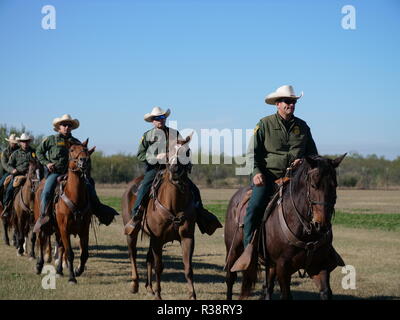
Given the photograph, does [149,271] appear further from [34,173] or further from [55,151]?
[34,173]

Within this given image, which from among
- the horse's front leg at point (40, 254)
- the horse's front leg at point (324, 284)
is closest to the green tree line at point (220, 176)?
the horse's front leg at point (40, 254)

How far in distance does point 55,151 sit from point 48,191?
0.89m

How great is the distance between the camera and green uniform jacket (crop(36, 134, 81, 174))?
12422 millimetres

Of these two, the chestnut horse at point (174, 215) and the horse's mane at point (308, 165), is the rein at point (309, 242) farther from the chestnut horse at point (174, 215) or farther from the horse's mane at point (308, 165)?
the chestnut horse at point (174, 215)

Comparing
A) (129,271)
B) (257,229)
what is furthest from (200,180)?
(257,229)

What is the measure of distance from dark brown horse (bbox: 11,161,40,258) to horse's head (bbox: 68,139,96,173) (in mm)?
4269

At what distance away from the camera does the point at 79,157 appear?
35.6 ft

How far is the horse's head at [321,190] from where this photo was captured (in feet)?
22.6

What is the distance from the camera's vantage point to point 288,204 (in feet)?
25.4

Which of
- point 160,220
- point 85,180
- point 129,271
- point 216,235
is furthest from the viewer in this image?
point 216,235

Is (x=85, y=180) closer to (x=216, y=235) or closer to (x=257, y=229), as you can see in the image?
(x=257, y=229)

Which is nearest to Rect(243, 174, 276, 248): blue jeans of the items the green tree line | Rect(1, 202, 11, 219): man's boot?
Rect(1, 202, 11, 219): man's boot

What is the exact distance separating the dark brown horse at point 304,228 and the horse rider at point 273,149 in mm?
214

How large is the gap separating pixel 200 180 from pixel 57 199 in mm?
64229
